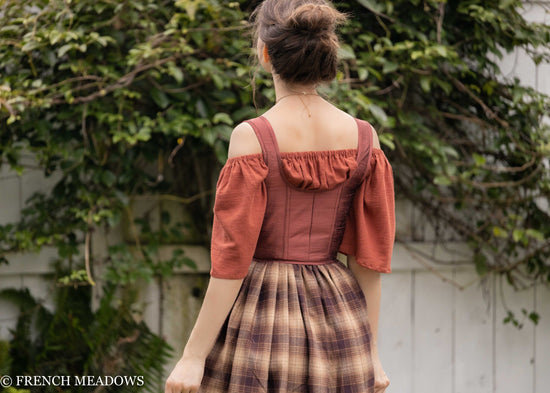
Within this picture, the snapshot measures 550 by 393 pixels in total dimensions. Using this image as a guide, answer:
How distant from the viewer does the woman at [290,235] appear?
1.32 meters

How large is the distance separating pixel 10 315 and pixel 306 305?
1.59 m

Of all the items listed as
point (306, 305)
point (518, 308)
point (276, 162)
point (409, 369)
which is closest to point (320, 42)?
point (276, 162)

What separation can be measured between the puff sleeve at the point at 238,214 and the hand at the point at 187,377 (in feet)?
0.69

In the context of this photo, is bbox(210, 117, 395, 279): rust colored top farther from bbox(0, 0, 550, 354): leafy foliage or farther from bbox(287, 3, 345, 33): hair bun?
bbox(0, 0, 550, 354): leafy foliage

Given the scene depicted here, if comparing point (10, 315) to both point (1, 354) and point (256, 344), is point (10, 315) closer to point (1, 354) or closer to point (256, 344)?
point (1, 354)

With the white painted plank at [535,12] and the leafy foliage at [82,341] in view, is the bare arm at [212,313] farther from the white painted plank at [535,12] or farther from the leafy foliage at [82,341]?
the white painted plank at [535,12]

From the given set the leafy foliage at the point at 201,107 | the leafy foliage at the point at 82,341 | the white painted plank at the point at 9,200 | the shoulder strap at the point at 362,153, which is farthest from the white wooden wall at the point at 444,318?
the shoulder strap at the point at 362,153

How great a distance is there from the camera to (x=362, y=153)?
1.43 meters

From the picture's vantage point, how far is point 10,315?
2459 millimetres

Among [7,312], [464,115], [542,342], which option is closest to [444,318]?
[542,342]

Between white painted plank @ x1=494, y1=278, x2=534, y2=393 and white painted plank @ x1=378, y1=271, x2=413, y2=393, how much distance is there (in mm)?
475

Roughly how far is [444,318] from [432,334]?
96mm

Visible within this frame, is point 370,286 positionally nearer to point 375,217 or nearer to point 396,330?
point 375,217

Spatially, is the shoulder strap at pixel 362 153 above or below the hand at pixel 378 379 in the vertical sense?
above
